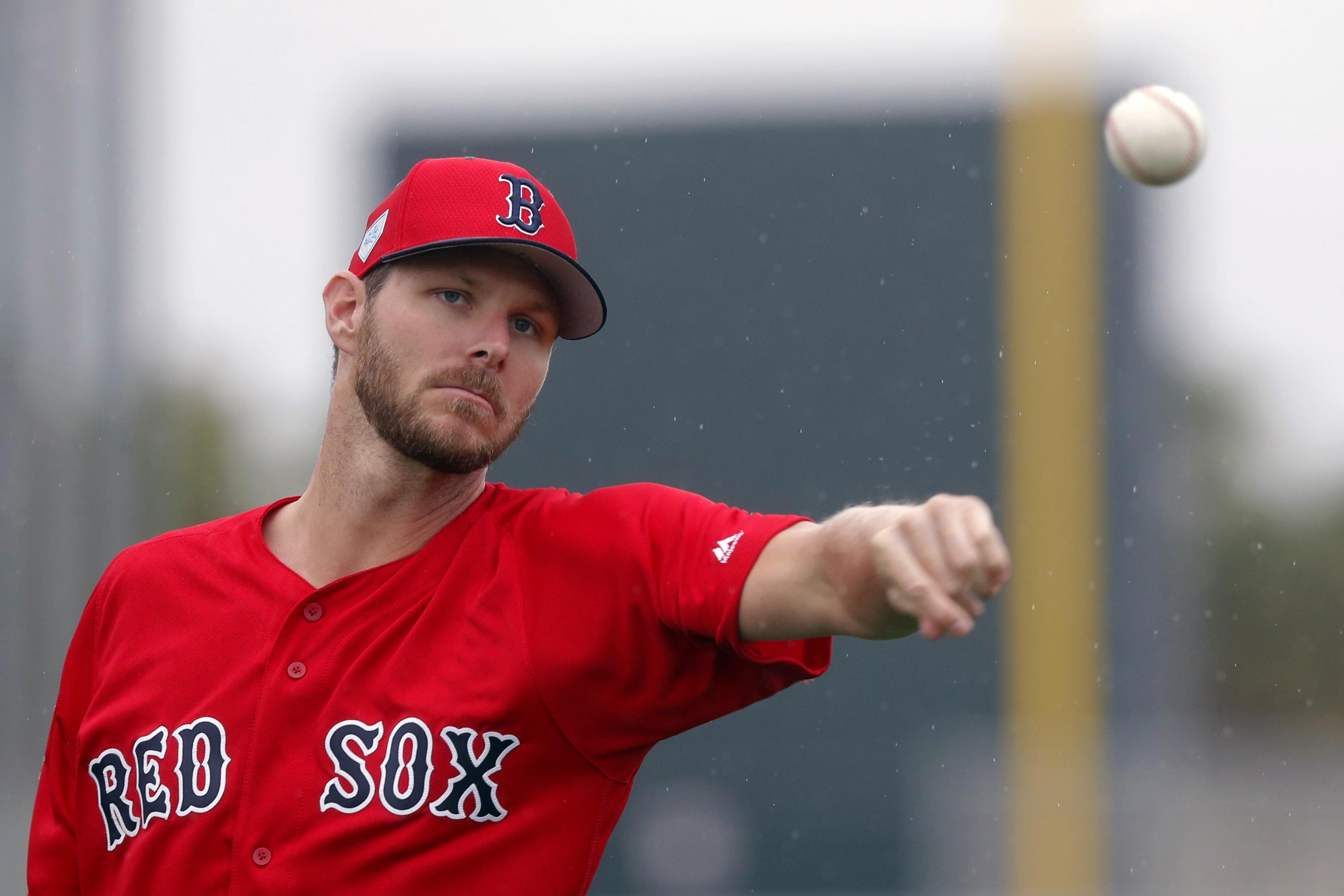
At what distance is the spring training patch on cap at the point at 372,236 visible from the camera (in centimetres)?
193

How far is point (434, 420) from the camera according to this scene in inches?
69.9

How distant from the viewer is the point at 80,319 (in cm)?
356

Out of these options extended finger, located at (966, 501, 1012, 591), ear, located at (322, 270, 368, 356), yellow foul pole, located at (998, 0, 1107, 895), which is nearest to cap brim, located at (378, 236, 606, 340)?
ear, located at (322, 270, 368, 356)

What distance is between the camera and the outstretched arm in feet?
3.97

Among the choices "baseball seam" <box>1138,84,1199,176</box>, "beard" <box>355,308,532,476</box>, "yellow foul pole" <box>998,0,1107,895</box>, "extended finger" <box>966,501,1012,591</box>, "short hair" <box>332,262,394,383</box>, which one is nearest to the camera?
"extended finger" <box>966,501,1012,591</box>

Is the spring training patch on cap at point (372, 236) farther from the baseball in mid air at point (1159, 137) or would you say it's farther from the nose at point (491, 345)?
the baseball in mid air at point (1159, 137)

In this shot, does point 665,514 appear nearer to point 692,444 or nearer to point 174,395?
point 692,444

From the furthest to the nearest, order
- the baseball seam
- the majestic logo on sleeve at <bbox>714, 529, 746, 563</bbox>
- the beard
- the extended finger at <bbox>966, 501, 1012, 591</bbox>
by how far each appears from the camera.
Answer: the baseball seam < the beard < the majestic logo on sleeve at <bbox>714, 529, 746, 563</bbox> < the extended finger at <bbox>966, 501, 1012, 591</bbox>

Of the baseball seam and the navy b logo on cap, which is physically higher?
the baseball seam

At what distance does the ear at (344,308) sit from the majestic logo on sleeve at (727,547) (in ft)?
2.26

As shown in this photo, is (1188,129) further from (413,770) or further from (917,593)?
(413,770)

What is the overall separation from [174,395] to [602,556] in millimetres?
17234

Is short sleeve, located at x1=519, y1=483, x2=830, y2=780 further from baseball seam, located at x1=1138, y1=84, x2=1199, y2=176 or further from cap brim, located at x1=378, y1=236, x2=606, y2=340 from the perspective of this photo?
baseball seam, located at x1=1138, y1=84, x2=1199, y2=176

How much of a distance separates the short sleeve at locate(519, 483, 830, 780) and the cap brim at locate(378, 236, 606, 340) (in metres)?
0.35
